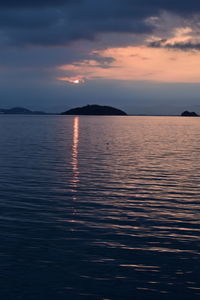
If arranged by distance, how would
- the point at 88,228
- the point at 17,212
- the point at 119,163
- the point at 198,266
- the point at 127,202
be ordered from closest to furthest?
1. the point at 198,266
2. the point at 88,228
3. the point at 17,212
4. the point at 127,202
5. the point at 119,163

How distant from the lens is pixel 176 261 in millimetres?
16766

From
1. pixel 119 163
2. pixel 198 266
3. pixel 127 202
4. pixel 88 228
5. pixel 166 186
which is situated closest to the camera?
pixel 198 266

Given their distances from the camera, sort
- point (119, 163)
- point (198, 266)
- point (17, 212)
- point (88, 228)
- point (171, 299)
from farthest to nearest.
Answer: point (119, 163) < point (17, 212) < point (88, 228) < point (198, 266) < point (171, 299)

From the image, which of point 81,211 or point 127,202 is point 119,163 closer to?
point 127,202

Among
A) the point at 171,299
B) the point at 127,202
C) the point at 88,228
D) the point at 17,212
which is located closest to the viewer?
the point at 171,299

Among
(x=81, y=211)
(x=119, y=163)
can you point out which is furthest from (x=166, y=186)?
(x=119, y=163)

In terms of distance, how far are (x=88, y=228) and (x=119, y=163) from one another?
30.6 metres

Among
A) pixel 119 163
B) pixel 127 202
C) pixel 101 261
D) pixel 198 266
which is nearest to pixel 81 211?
pixel 127 202

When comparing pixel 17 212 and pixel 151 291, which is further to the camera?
pixel 17 212

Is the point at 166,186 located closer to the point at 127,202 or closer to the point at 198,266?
the point at 127,202

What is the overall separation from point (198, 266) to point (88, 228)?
748 centimetres

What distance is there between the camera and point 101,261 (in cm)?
1661

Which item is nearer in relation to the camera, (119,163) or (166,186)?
(166,186)

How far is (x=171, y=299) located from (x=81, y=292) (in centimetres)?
353
